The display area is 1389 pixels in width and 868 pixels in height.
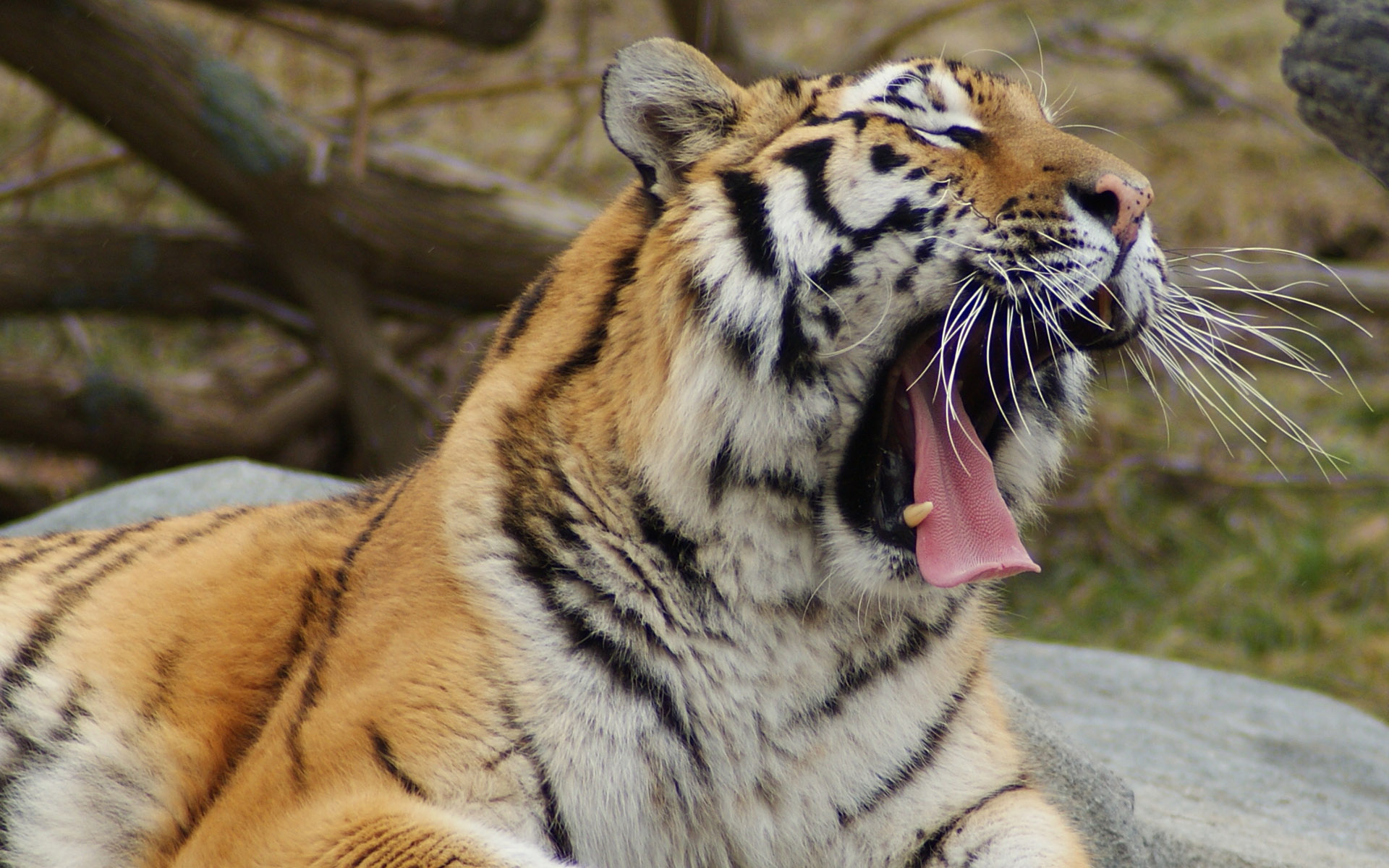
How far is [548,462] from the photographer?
1887 mm

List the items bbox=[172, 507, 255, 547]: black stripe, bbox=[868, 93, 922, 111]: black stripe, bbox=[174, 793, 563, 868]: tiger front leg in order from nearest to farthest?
bbox=[174, 793, 563, 868]: tiger front leg, bbox=[868, 93, 922, 111]: black stripe, bbox=[172, 507, 255, 547]: black stripe

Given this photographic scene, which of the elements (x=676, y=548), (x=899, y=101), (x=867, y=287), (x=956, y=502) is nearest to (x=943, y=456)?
(x=956, y=502)

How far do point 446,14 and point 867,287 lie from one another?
9.74 feet

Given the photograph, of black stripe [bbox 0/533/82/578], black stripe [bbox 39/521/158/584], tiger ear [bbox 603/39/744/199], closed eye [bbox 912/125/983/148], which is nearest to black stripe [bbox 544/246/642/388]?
tiger ear [bbox 603/39/744/199]

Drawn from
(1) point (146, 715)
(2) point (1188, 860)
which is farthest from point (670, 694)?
(2) point (1188, 860)

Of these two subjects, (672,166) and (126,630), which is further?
(126,630)

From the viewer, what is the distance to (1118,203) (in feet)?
5.97

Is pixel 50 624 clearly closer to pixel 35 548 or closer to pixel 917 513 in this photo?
pixel 35 548

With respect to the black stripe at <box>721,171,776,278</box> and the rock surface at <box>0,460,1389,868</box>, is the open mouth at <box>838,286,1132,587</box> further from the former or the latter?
the rock surface at <box>0,460,1389,868</box>

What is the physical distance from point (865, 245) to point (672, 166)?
330 millimetres

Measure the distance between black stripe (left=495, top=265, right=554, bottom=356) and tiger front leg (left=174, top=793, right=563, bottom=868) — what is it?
75cm

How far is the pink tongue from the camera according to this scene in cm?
182

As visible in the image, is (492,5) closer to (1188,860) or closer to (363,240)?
(363,240)

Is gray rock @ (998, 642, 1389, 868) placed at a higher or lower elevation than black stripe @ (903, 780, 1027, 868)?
lower
